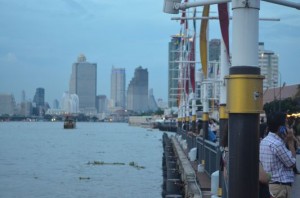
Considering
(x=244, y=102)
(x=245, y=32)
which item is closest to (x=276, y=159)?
(x=244, y=102)

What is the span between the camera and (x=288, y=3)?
5.97m

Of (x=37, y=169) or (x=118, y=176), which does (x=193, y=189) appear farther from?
(x=37, y=169)

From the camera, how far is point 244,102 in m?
5.37

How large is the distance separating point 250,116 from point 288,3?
1.32 m

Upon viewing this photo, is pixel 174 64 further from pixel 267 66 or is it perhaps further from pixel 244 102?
pixel 244 102

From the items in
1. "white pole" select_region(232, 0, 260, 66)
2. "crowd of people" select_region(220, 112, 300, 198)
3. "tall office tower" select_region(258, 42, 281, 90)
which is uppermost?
"tall office tower" select_region(258, 42, 281, 90)

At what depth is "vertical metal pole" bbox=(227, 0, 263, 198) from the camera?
17.7 feet

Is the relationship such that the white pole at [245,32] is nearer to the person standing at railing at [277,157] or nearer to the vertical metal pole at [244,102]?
the vertical metal pole at [244,102]

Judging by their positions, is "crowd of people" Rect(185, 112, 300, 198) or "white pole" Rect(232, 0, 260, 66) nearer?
"white pole" Rect(232, 0, 260, 66)

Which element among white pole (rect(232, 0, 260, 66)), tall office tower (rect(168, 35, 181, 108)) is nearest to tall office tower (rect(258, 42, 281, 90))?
tall office tower (rect(168, 35, 181, 108))

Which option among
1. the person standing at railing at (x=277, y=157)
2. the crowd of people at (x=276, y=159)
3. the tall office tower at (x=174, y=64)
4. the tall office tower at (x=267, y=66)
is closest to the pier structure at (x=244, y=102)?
the crowd of people at (x=276, y=159)

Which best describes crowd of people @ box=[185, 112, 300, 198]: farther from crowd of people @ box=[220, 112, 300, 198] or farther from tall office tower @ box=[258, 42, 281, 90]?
tall office tower @ box=[258, 42, 281, 90]

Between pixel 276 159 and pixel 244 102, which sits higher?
pixel 244 102

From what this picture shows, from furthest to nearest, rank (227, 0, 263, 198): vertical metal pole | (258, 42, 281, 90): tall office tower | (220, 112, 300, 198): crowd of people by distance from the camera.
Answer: (258, 42, 281, 90): tall office tower → (220, 112, 300, 198): crowd of people → (227, 0, 263, 198): vertical metal pole
